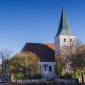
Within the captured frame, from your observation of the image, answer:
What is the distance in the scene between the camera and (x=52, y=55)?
64.1 metres

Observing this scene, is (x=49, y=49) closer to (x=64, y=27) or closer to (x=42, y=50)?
(x=42, y=50)

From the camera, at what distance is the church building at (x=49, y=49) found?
197ft

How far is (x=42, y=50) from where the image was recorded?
211 feet

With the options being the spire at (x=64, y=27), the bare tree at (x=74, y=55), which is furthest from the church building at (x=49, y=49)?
the bare tree at (x=74, y=55)

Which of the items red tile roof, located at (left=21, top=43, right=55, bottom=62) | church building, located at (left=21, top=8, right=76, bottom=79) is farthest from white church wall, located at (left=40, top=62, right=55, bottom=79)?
red tile roof, located at (left=21, top=43, right=55, bottom=62)

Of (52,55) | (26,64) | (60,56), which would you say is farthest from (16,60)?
(52,55)

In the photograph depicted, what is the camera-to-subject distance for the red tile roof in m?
61.8

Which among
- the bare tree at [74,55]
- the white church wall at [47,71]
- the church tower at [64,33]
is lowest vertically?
the white church wall at [47,71]

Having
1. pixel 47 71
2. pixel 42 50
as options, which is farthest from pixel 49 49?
pixel 47 71

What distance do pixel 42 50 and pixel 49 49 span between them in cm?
322

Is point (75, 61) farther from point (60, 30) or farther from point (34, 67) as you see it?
point (60, 30)

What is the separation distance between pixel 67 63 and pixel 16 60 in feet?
48.7

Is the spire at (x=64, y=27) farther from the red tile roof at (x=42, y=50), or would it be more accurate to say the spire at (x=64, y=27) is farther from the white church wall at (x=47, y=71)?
the white church wall at (x=47, y=71)

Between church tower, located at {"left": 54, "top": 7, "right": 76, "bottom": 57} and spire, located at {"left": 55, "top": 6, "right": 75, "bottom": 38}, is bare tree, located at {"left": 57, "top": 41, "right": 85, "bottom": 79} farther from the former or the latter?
spire, located at {"left": 55, "top": 6, "right": 75, "bottom": 38}
